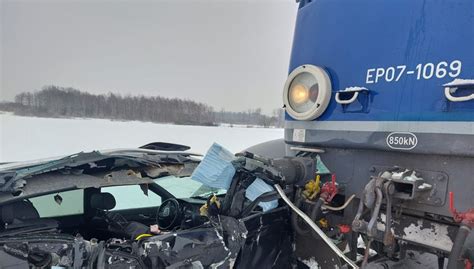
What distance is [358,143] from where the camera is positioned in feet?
7.15

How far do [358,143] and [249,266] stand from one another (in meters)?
0.99

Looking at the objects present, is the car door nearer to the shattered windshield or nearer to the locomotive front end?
the shattered windshield

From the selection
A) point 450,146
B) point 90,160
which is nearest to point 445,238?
point 450,146

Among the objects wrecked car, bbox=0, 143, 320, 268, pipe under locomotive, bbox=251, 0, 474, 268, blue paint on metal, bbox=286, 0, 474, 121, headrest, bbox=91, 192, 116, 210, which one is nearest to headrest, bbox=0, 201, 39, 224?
wrecked car, bbox=0, 143, 320, 268

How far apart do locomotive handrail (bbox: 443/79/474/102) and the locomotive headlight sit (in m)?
0.67

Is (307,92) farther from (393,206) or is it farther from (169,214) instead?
(169,214)

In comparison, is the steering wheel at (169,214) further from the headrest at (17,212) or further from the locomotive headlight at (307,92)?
the locomotive headlight at (307,92)

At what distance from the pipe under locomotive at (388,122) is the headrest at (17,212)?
1.55 m

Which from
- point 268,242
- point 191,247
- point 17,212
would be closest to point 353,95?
point 268,242

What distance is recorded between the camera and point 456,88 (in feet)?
5.75

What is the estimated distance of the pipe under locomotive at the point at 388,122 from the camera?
5.83 feet

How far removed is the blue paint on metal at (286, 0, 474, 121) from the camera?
1.80 metres

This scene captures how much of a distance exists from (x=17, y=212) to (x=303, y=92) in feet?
5.82

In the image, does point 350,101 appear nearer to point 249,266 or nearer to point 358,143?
point 358,143
